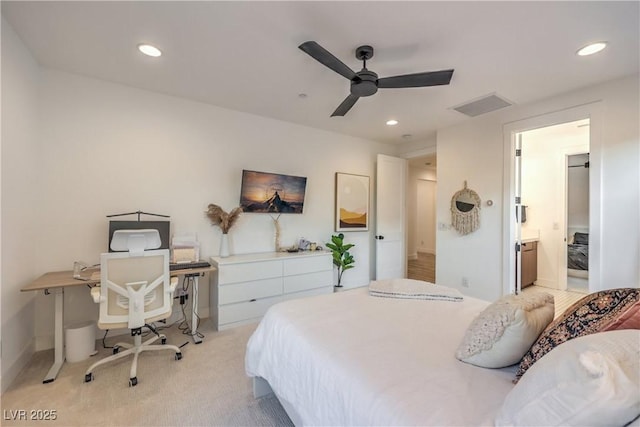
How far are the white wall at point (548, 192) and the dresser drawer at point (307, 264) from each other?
12.6 ft

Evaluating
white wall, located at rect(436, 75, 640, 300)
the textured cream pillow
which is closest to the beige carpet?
the textured cream pillow

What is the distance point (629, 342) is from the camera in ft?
2.61

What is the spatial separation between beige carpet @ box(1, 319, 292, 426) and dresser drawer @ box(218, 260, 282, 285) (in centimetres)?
79

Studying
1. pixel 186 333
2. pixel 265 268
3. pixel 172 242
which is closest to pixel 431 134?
pixel 265 268

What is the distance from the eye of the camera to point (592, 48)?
7.04ft

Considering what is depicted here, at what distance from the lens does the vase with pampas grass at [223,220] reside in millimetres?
3293

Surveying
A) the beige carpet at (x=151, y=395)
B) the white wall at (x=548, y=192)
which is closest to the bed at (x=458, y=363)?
the beige carpet at (x=151, y=395)

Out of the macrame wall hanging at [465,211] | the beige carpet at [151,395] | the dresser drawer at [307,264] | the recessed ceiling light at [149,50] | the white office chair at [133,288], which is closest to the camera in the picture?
the beige carpet at [151,395]

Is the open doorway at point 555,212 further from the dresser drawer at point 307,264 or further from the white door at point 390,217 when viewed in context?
the dresser drawer at point 307,264

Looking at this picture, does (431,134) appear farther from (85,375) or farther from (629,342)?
(85,375)

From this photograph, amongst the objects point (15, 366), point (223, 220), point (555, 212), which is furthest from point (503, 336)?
point (555, 212)

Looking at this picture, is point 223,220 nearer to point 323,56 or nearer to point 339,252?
point 339,252

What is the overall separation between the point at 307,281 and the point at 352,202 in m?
1.63

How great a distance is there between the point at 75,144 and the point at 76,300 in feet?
5.06
